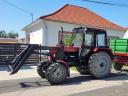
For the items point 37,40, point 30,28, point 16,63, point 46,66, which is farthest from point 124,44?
point 30,28

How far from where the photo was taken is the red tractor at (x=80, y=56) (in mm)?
11711

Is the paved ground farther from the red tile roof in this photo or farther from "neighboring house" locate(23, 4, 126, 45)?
the red tile roof

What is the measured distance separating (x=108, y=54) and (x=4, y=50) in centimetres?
862

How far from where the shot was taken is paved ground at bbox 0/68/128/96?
31.9ft

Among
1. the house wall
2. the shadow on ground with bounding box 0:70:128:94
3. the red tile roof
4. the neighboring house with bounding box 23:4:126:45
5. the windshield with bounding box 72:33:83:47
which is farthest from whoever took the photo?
the red tile roof

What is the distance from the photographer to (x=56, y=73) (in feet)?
37.6

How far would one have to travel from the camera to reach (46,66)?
12.5 m

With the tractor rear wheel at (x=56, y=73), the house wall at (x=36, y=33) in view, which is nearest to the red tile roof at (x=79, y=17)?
the house wall at (x=36, y=33)

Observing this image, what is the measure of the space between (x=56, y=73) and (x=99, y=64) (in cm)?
284

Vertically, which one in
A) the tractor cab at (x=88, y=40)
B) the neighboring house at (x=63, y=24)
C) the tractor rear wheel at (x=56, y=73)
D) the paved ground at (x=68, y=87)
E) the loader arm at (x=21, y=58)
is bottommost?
the paved ground at (x=68, y=87)

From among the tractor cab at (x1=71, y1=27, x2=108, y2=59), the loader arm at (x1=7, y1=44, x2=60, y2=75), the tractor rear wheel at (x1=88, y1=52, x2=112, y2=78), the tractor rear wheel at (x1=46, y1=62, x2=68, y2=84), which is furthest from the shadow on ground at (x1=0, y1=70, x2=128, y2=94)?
the tractor cab at (x1=71, y1=27, x2=108, y2=59)

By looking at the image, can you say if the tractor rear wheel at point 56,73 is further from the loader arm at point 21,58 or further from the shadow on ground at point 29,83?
the loader arm at point 21,58

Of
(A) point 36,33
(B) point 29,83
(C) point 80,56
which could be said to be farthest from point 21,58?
(A) point 36,33

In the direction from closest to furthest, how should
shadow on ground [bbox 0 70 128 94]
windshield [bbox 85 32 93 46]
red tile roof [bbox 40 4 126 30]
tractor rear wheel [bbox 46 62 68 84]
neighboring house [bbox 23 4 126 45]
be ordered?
shadow on ground [bbox 0 70 128 94]
tractor rear wheel [bbox 46 62 68 84]
windshield [bbox 85 32 93 46]
neighboring house [bbox 23 4 126 45]
red tile roof [bbox 40 4 126 30]
